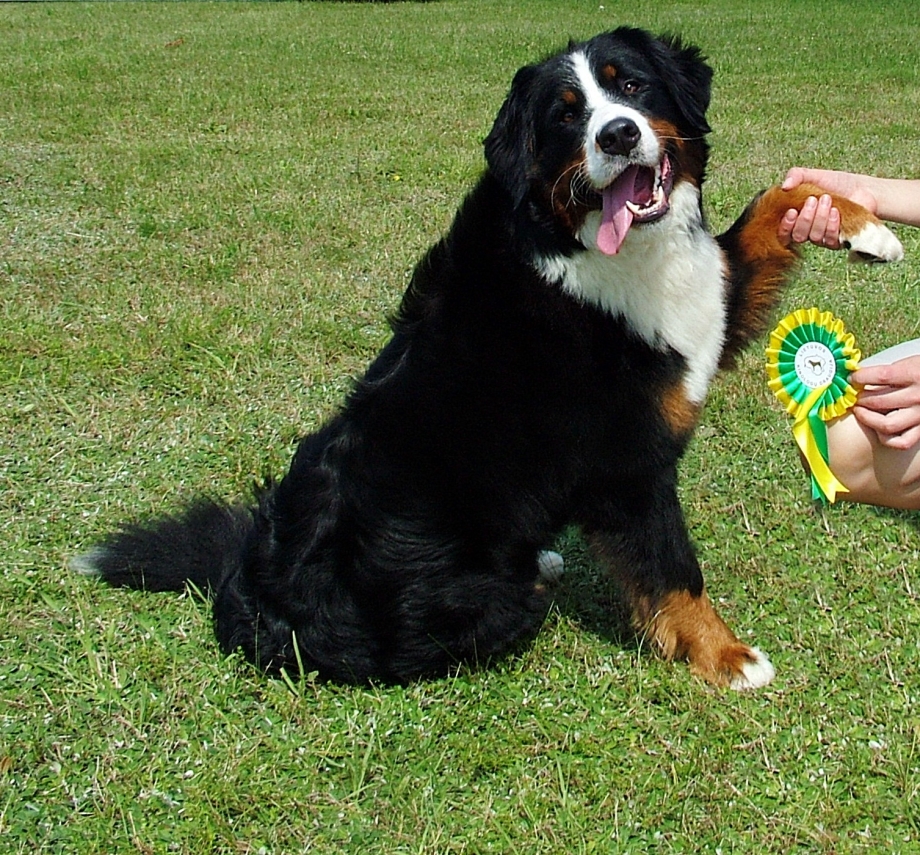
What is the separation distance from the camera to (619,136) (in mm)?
2471

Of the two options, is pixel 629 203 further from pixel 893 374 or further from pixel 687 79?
pixel 893 374

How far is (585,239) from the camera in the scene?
2.61 metres

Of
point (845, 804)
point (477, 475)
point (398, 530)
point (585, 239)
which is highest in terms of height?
point (585, 239)

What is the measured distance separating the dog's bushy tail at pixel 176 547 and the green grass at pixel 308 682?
0.32 feet

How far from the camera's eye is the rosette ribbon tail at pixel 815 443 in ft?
9.78

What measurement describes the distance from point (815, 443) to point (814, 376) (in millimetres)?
221

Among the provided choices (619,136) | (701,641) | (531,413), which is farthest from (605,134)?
(701,641)

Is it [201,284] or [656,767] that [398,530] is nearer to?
[656,767]

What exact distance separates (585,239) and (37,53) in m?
11.3

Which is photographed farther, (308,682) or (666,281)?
(308,682)

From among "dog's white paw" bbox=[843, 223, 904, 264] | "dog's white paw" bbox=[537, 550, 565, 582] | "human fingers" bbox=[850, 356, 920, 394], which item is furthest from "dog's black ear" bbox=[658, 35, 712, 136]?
"dog's white paw" bbox=[537, 550, 565, 582]

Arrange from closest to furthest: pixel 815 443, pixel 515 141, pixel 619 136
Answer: pixel 619 136, pixel 515 141, pixel 815 443

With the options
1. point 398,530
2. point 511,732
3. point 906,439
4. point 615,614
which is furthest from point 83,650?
point 906,439

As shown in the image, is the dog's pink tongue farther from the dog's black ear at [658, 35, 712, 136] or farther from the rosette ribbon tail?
the rosette ribbon tail
